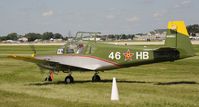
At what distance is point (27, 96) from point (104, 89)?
343 cm

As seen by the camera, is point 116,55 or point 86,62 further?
point 86,62

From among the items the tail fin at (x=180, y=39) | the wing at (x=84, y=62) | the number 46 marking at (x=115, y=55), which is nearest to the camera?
the tail fin at (x=180, y=39)

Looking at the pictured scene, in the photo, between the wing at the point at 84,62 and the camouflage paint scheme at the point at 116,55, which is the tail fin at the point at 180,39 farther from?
the wing at the point at 84,62

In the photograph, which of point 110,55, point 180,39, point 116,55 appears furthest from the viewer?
point 110,55

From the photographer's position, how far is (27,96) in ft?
46.0

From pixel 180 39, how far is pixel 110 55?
346 cm

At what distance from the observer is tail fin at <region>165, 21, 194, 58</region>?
17.9 meters

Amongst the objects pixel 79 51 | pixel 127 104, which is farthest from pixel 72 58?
pixel 127 104

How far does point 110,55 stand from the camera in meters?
19.1

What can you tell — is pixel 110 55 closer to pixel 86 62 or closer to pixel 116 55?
pixel 116 55

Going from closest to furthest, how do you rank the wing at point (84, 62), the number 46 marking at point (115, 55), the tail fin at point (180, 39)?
the tail fin at point (180, 39) < the number 46 marking at point (115, 55) < the wing at point (84, 62)

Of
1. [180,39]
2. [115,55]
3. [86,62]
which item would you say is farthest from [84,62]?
[180,39]

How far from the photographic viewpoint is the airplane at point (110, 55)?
1800 centimetres

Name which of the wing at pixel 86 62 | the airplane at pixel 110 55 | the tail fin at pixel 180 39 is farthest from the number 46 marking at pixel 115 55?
the tail fin at pixel 180 39
